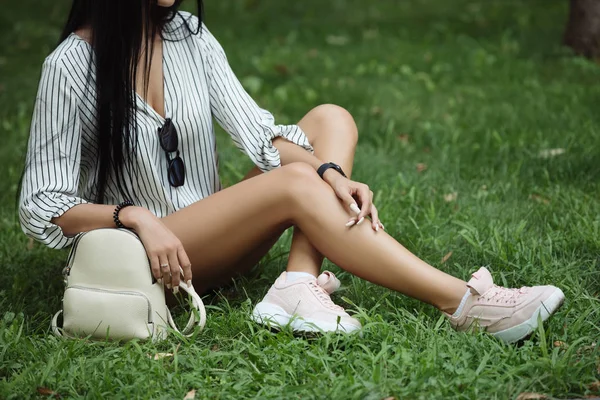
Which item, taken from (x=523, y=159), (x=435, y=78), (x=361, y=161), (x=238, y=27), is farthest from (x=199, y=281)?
(x=238, y=27)

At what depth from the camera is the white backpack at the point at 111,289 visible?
248 cm

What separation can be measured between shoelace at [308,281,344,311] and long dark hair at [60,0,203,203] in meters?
0.71

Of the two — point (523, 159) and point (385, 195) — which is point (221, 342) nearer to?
point (385, 195)

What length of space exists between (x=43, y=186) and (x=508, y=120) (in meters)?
3.36

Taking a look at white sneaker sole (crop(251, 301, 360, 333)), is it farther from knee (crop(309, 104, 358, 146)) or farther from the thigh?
knee (crop(309, 104, 358, 146))

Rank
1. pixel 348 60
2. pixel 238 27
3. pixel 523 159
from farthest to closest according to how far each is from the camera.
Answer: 1. pixel 238 27
2. pixel 348 60
3. pixel 523 159

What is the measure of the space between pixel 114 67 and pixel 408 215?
1571mm

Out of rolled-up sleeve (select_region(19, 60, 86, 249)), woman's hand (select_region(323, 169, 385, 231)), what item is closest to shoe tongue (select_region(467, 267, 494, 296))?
woman's hand (select_region(323, 169, 385, 231))

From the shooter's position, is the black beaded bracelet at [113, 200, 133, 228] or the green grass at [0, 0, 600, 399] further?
the black beaded bracelet at [113, 200, 133, 228]

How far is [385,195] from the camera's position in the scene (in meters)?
4.02

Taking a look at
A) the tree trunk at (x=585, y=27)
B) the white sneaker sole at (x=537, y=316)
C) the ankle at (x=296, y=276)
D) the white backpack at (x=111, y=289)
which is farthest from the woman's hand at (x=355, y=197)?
the tree trunk at (x=585, y=27)

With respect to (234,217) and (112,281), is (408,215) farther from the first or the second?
(112,281)

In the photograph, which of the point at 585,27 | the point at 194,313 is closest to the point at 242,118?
the point at 194,313

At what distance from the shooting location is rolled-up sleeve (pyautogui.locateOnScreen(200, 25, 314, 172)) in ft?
9.66
